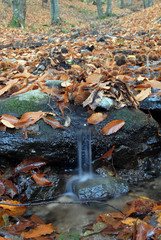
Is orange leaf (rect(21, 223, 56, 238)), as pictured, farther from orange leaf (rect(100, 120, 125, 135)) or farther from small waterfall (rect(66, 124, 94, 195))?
orange leaf (rect(100, 120, 125, 135))

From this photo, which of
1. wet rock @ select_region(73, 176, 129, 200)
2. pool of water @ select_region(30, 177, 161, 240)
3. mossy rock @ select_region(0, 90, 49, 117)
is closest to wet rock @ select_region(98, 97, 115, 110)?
mossy rock @ select_region(0, 90, 49, 117)

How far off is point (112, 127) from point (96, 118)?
0.22m

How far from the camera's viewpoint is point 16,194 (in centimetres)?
231

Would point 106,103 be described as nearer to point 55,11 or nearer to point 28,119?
point 28,119

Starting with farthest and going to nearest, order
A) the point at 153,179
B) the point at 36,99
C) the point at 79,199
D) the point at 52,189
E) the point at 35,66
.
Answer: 1. the point at 35,66
2. the point at 36,99
3. the point at 153,179
4. the point at 52,189
5. the point at 79,199

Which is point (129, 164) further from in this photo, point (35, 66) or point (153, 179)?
point (35, 66)

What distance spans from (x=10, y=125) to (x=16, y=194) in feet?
2.44

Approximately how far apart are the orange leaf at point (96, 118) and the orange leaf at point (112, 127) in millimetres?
114

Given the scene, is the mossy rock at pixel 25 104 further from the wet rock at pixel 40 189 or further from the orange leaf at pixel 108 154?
the orange leaf at pixel 108 154

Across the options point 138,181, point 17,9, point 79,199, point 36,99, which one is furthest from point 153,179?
point 17,9

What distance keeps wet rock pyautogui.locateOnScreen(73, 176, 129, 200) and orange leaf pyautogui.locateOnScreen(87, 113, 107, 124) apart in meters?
0.68

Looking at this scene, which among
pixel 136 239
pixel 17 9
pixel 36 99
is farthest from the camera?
pixel 17 9

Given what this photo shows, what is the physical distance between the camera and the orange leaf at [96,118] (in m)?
2.65

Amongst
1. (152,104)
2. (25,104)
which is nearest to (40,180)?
(25,104)
